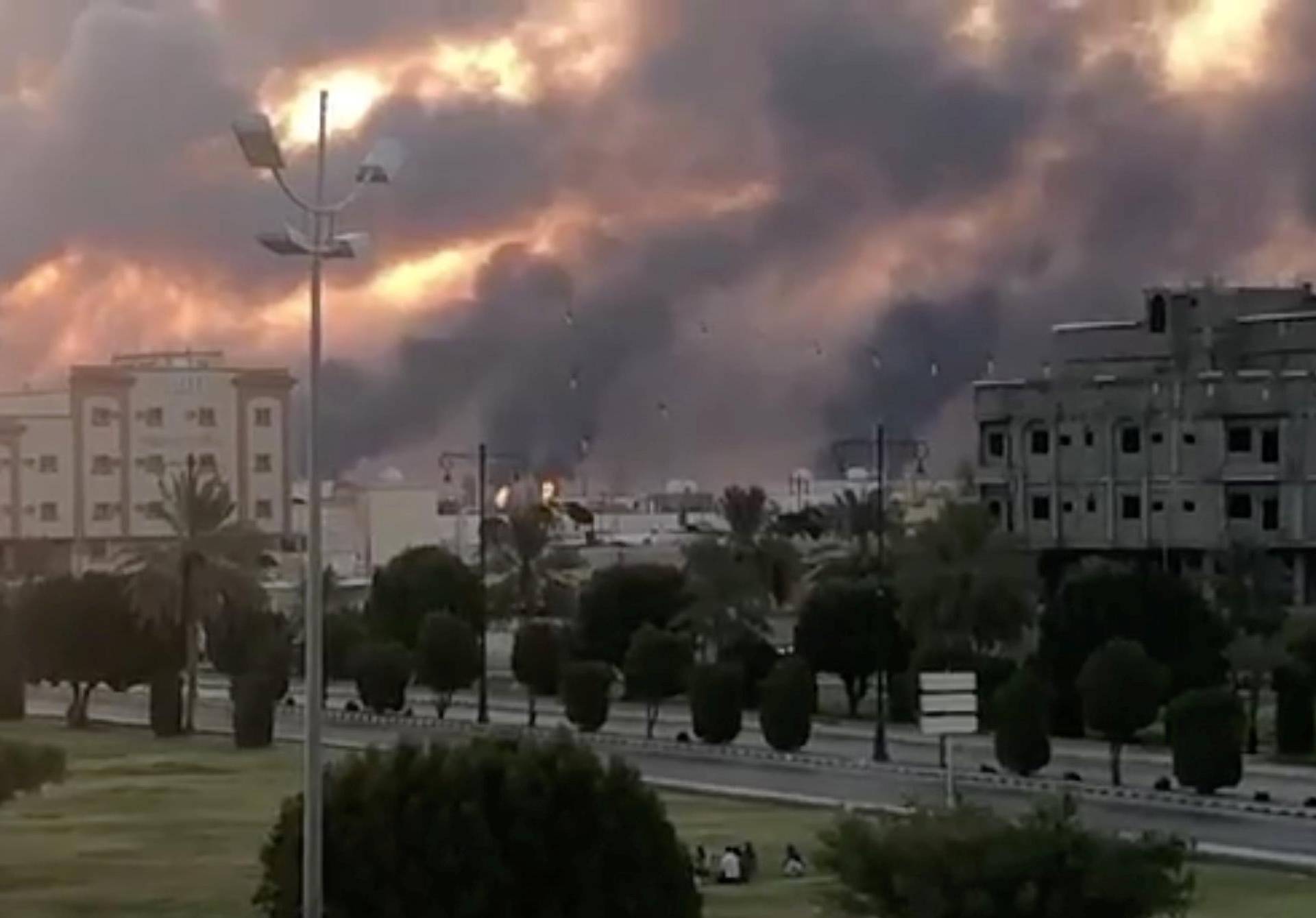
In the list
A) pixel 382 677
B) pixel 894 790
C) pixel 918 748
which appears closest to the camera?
Answer: pixel 894 790

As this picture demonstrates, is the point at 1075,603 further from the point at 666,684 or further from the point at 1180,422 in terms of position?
the point at 1180,422

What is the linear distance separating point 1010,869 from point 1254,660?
1773 inches

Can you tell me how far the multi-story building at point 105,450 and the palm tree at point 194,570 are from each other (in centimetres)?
5796

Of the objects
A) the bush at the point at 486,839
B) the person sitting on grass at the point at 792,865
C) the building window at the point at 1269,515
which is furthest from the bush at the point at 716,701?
the bush at the point at 486,839

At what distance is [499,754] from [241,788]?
3226cm

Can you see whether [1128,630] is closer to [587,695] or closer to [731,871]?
[587,695]

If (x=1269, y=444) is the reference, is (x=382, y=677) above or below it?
below

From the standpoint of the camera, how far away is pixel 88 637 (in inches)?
3258

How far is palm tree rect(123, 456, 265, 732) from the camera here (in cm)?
8212

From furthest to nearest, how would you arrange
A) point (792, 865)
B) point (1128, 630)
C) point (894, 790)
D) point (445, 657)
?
point (445, 657), point (1128, 630), point (894, 790), point (792, 865)

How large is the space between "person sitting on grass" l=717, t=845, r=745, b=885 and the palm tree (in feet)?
138

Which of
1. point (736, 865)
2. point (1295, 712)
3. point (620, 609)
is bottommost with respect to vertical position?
point (736, 865)

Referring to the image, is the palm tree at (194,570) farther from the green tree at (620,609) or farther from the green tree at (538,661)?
the green tree at (620,609)

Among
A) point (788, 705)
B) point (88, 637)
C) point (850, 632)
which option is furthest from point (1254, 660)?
point (88, 637)
